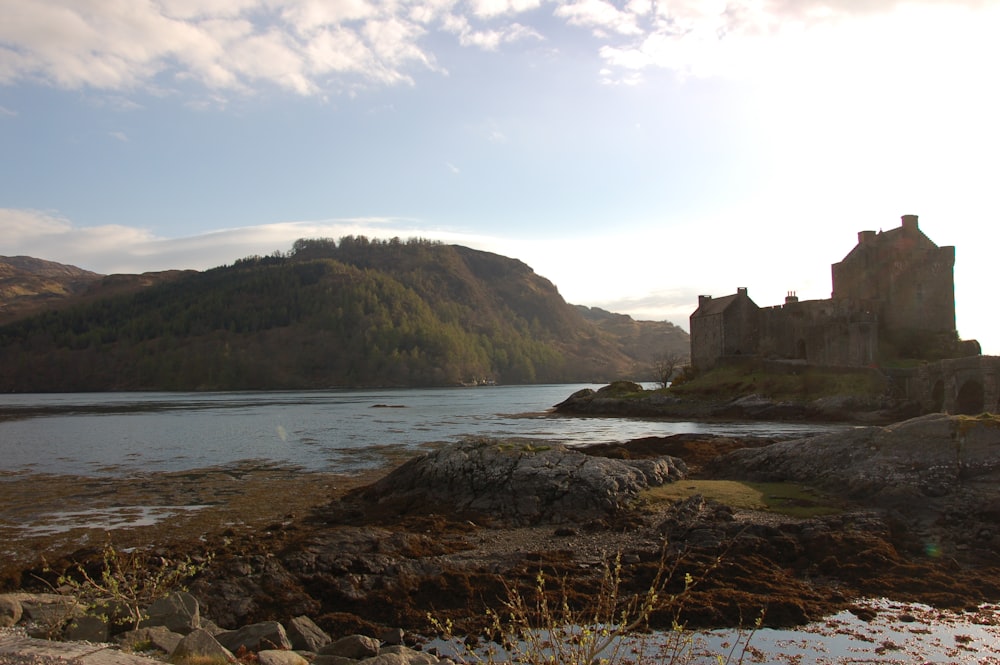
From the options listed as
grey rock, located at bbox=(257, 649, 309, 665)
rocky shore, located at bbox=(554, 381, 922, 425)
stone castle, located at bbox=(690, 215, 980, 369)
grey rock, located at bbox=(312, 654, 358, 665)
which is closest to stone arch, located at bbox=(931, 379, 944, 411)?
rocky shore, located at bbox=(554, 381, 922, 425)

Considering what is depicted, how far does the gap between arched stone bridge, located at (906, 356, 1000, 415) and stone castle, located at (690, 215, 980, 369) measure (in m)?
5.96

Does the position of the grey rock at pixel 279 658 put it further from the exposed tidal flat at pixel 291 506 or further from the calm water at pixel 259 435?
the calm water at pixel 259 435

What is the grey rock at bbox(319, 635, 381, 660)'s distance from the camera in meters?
9.27

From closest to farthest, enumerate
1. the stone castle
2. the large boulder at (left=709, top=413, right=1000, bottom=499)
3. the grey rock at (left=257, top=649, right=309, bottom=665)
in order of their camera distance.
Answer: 1. the grey rock at (left=257, top=649, right=309, bottom=665)
2. the large boulder at (left=709, top=413, right=1000, bottom=499)
3. the stone castle

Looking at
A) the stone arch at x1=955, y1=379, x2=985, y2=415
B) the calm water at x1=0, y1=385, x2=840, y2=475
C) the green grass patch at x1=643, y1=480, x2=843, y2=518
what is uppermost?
the stone arch at x1=955, y1=379, x2=985, y2=415

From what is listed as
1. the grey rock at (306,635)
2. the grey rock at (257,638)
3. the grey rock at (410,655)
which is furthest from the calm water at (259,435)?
the grey rock at (410,655)

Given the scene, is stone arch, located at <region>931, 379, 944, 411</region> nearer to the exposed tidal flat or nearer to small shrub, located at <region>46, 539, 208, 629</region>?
the exposed tidal flat

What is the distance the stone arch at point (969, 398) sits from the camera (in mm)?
42812

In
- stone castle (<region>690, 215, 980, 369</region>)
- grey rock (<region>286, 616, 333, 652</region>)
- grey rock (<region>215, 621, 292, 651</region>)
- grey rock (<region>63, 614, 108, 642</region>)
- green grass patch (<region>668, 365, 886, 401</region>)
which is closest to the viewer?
grey rock (<region>63, 614, 108, 642</region>)

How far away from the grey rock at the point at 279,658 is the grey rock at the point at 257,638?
940 mm

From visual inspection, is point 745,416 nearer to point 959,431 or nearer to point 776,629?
point 959,431

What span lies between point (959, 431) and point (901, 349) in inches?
1674

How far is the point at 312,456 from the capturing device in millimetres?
34375

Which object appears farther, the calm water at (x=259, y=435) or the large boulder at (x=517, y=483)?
the calm water at (x=259, y=435)
